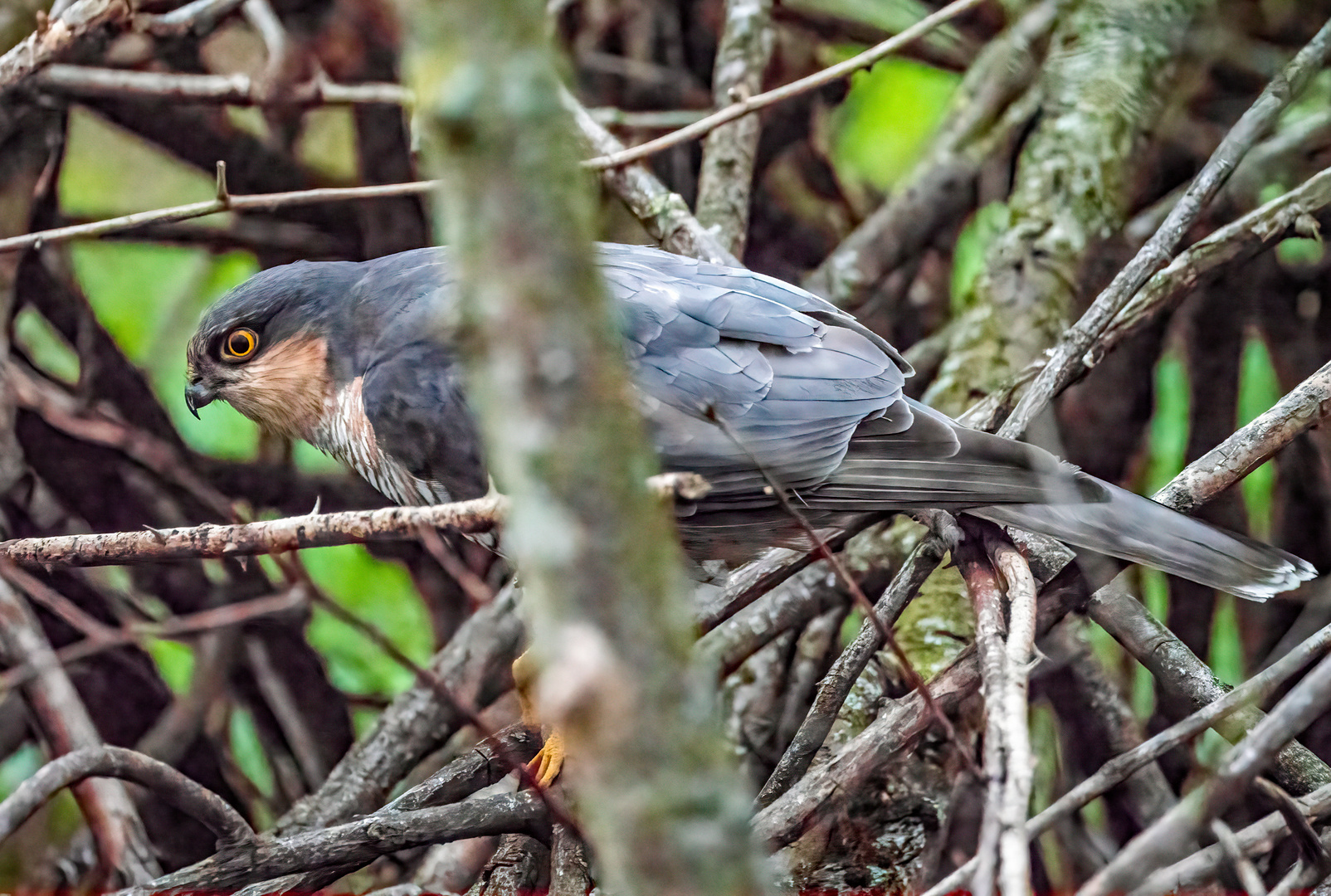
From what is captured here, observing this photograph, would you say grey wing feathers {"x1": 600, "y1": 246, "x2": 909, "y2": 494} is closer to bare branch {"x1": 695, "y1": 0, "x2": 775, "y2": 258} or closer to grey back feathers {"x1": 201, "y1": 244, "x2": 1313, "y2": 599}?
grey back feathers {"x1": 201, "y1": 244, "x2": 1313, "y2": 599}

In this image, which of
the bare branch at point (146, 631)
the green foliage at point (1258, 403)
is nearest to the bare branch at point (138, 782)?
the bare branch at point (146, 631)

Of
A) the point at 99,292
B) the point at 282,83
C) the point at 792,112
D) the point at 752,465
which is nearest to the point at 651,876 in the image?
the point at 752,465

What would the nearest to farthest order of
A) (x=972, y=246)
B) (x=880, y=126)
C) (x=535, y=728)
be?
(x=535, y=728) → (x=972, y=246) → (x=880, y=126)

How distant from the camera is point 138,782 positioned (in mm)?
2500

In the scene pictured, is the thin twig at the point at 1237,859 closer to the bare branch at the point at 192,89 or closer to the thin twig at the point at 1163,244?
the thin twig at the point at 1163,244

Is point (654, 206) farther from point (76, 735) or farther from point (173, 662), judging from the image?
point (173, 662)

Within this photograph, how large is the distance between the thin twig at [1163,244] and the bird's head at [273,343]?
78.9 inches

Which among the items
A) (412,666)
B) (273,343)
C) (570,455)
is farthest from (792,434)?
(570,455)

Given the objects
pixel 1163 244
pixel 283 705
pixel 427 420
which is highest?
pixel 283 705

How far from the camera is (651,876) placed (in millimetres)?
1081

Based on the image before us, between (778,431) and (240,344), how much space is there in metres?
1.75

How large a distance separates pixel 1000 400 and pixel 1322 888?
1.47 metres

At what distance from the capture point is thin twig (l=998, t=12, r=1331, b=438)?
2928 mm

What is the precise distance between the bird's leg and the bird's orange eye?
129cm
